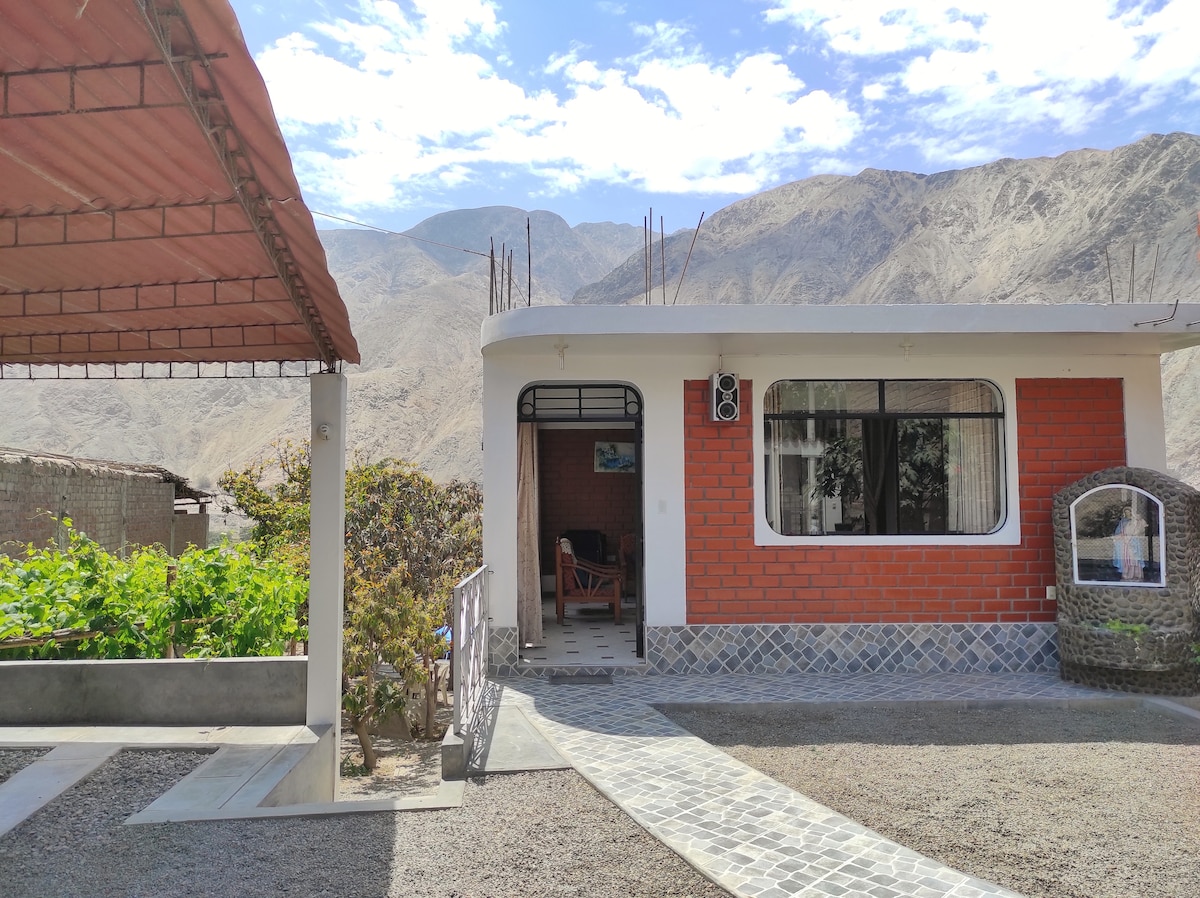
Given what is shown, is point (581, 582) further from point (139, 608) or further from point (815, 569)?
point (139, 608)

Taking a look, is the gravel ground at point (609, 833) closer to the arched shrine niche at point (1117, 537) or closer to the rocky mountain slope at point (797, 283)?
the arched shrine niche at point (1117, 537)

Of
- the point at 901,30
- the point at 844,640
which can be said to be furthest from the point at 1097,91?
the point at 844,640

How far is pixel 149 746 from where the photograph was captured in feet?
16.0

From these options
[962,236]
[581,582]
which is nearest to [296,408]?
[962,236]

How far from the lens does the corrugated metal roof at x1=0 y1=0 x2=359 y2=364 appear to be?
2.33m

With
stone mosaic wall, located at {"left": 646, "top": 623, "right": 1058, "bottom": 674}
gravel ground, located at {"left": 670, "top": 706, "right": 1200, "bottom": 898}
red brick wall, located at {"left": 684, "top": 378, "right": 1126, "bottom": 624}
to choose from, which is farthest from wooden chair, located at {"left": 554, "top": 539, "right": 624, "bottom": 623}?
gravel ground, located at {"left": 670, "top": 706, "right": 1200, "bottom": 898}

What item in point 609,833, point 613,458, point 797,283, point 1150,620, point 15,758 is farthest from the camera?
point 797,283

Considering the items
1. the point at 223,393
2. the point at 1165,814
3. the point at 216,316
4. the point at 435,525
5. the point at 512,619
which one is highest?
the point at 223,393

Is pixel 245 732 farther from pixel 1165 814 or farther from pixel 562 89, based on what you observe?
pixel 562 89

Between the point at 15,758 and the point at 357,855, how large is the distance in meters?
2.62

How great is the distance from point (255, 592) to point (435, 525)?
279 cm

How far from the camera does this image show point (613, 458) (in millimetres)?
12781

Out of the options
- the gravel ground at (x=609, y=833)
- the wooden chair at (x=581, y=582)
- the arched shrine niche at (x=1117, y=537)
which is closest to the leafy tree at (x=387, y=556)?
the wooden chair at (x=581, y=582)

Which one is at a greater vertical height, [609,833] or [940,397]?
[940,397]
